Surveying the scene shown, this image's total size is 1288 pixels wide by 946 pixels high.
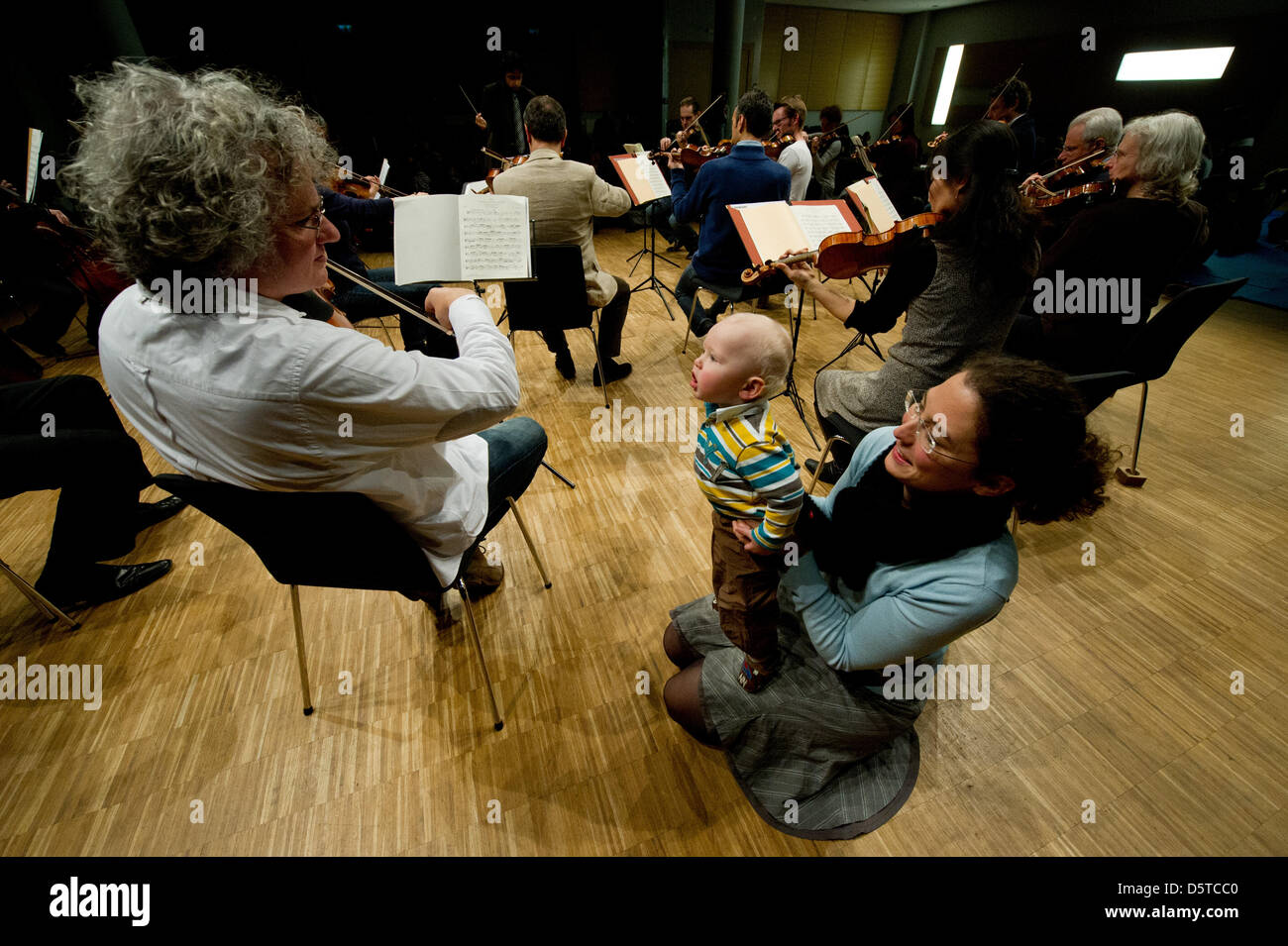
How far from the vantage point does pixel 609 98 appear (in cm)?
732

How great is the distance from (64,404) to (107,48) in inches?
192

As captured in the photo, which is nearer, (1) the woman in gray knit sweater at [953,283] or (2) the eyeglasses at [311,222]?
(2) the eyeglasses at [311,222]

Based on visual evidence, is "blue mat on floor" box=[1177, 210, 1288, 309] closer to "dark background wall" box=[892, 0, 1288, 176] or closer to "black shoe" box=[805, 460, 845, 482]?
"dark background wall" box=[892, 0, 1288, 176]

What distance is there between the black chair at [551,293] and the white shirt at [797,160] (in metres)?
2.30

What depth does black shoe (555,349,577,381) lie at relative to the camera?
3244 mm

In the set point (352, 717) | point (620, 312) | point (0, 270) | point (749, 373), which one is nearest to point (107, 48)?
point (0, 270)

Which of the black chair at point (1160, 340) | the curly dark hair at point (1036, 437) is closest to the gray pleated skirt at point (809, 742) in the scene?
the curly dark hair at point (1036, 437)

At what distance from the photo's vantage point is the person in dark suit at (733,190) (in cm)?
291

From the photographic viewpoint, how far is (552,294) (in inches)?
101

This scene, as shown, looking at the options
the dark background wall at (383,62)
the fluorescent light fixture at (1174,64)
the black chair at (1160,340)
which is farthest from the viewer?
the fluorescent light fixture at (1174,64)

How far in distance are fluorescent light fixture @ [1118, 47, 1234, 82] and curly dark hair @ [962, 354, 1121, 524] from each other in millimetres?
8755

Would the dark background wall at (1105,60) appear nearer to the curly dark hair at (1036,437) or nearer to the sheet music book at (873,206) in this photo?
the sheet music book at (873,206)

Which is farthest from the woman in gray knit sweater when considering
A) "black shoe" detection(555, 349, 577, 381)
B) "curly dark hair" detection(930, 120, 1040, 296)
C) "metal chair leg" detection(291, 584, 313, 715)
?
"metal chair leg" detection(291, 584, 313, 715)
